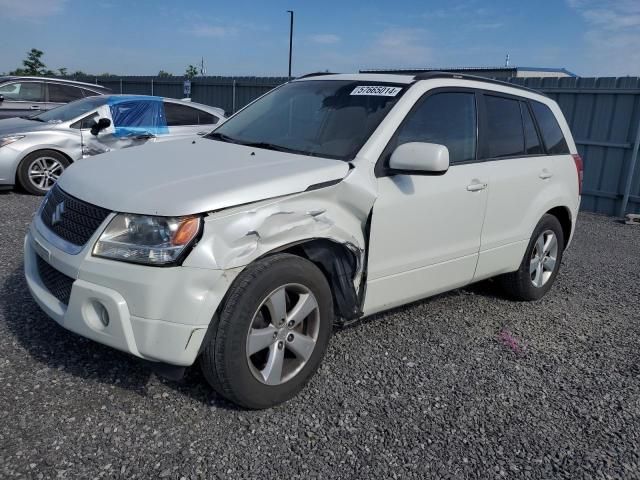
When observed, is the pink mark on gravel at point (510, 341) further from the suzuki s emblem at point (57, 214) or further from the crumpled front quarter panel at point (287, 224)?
the suzuki s emblem at point (57, 214)

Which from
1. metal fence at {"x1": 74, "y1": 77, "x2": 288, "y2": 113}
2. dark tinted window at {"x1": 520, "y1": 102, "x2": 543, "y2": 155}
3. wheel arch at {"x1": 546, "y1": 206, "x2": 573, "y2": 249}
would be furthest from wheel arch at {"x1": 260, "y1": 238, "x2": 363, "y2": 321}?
metal fence at {"x1": 74, "y1": 77, "x2": 288, "y2": 113}

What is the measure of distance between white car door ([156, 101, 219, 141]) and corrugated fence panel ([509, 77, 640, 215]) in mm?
6464

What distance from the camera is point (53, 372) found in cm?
330

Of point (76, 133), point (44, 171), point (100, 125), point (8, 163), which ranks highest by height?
point (100, 125)

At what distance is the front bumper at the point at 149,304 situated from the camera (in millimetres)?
2650

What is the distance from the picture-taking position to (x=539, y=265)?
5090mm

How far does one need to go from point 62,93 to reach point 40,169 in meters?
4.54

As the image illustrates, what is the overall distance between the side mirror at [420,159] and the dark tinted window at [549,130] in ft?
6.70

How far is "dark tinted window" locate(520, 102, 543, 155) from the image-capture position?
476 centimetres

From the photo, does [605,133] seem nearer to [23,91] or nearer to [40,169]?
[40,169]

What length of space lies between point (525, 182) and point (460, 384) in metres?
1.86

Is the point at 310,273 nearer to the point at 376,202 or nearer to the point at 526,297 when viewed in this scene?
the point at 376,202

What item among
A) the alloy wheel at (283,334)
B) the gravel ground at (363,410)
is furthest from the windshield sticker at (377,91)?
the gravel ground at (363,410)

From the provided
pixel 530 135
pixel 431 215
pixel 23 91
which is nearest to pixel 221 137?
pixel 431 215
